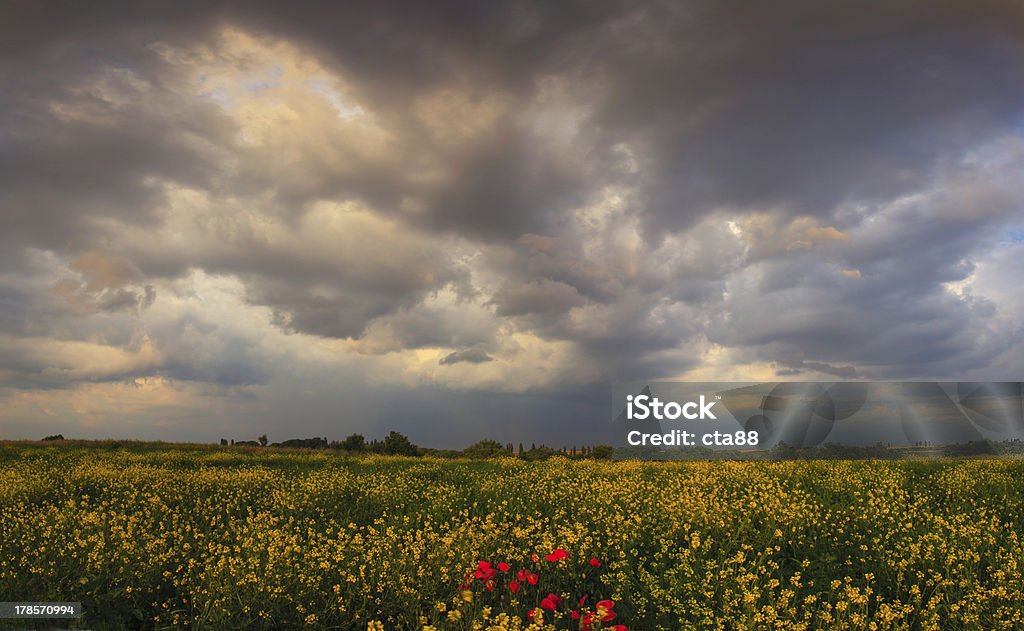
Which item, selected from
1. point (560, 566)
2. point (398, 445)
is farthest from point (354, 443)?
point (560, 566)

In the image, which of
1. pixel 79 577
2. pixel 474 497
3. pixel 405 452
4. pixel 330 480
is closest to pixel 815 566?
pixel 474 497

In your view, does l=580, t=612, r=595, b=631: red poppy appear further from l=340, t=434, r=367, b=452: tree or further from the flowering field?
l=340, t=434, r=367, b=452: tree

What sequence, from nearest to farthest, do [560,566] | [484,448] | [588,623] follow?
Answer: [588,623]
[560,566]
[484,448]

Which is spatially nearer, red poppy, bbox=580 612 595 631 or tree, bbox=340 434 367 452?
red poppy, bbox=580 612 595 631

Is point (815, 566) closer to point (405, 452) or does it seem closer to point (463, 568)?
point (463, 568)

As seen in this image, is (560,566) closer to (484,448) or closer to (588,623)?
(588,623)

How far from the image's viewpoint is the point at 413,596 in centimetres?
776

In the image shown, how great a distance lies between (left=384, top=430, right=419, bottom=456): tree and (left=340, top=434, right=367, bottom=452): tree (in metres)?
1.73

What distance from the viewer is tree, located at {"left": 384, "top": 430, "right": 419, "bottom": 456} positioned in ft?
158

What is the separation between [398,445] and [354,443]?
10.8ft

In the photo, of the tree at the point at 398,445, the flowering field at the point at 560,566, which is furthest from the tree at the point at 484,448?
the flowering field at the point at 560,566

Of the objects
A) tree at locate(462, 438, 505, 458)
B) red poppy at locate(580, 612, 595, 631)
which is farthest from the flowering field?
tree at locate(462, 438, 505, 458)

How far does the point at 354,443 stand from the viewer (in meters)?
48.2

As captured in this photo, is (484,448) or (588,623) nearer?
(588,623)
